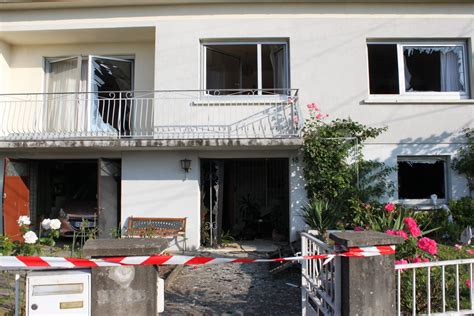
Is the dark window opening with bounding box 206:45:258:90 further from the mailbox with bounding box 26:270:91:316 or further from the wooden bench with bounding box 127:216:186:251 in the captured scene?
the mailbox with bounding box 26:270:91:316

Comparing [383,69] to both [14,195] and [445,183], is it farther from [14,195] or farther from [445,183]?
[14,195]

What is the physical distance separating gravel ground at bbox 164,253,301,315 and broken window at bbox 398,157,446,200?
4.10m

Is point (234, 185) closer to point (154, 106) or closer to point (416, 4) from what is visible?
point (154, 106)

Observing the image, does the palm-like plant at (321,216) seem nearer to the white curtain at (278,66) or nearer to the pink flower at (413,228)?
the white curtain at (278,66)

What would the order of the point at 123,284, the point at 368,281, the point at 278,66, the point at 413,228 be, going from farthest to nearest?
the point at 278,66
the point at 413,228
the point at 368,281
the point at 123,284

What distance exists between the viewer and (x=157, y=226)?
30.0 feet

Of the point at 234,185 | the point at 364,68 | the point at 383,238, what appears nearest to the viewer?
the point at 383,238

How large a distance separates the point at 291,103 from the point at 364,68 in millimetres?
2004

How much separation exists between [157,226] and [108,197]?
1.52 m

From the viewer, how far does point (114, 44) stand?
10547 millimetres

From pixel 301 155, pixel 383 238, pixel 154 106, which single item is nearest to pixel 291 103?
pixel 301 155

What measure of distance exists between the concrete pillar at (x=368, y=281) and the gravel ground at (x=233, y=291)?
2.11 metres

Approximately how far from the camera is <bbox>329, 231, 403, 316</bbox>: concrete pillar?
11.0ft

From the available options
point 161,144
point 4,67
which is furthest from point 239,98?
point 4,67
